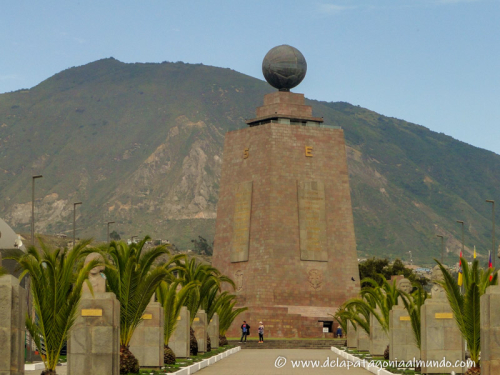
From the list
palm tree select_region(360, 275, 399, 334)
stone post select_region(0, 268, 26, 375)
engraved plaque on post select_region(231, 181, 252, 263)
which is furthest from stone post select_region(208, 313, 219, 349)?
stone post select_region(0, 268, 26, 375)

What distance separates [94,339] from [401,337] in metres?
12.1

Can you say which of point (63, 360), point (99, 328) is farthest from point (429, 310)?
point (63, 360)

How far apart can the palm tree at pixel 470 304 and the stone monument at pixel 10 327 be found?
35.7 feet

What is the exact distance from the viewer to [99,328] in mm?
21266

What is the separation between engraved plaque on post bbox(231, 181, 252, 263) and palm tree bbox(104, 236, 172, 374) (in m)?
33.0

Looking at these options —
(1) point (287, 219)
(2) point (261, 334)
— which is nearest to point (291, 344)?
(2) point (261, 334)

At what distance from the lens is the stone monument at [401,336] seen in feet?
98.0

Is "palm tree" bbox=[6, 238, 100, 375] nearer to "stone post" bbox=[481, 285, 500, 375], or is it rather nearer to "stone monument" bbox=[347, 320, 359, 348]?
"stone post" bbox=[481, 285, 500, 375]

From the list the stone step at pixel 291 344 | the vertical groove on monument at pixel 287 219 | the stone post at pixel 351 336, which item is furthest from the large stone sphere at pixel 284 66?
the stone post at pixel 351 336

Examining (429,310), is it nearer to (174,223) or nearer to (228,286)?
(228,286)

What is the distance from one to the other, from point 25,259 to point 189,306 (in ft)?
53.0

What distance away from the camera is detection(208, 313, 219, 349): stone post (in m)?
43.5

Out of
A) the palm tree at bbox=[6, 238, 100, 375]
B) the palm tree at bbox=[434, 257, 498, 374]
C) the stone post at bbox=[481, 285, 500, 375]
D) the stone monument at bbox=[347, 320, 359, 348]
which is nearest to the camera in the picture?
the stone post at bbox=[481, 285, 500, 375]

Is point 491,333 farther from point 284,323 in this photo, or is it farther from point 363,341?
point 284,323
